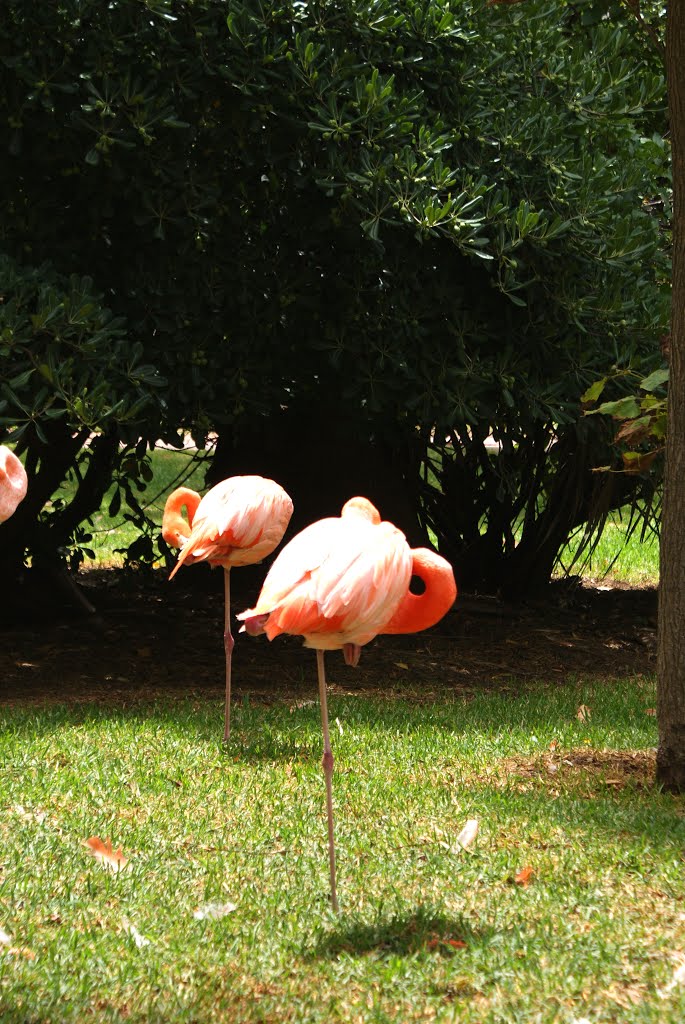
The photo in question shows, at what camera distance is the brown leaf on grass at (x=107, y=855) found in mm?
4020

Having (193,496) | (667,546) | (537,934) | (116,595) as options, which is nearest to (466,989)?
(537,934)

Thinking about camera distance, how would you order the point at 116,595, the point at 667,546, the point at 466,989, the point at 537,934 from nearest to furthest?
the point at 466,989, the point at 537,934, the point at 667,546, the point at 116,595

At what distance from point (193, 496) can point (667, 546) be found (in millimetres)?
2783

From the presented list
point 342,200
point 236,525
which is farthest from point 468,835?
point 342,200

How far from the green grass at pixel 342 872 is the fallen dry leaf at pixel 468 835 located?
4 centimetres

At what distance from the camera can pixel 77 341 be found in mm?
6223

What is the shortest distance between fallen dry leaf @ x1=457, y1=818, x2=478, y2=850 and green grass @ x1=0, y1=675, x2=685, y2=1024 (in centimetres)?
4

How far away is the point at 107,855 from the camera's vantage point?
4.07 m

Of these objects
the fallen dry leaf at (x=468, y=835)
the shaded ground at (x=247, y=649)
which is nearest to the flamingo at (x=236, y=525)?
the shaded ground at (x=247, y=649)

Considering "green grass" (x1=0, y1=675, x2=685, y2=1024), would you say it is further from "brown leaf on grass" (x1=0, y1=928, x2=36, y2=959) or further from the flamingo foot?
the flamingo foot

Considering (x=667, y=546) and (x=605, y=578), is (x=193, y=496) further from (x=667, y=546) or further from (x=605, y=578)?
(x=605, y=578)

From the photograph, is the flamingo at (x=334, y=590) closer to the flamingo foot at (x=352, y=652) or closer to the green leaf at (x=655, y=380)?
the flamingo foot at (x=352, y=652)

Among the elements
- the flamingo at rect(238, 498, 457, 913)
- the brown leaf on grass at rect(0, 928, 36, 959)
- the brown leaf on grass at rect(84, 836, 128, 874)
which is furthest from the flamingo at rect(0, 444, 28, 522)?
the brown leaf on grass at rect(0, 928, 36, 959)

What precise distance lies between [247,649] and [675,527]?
3.81m
